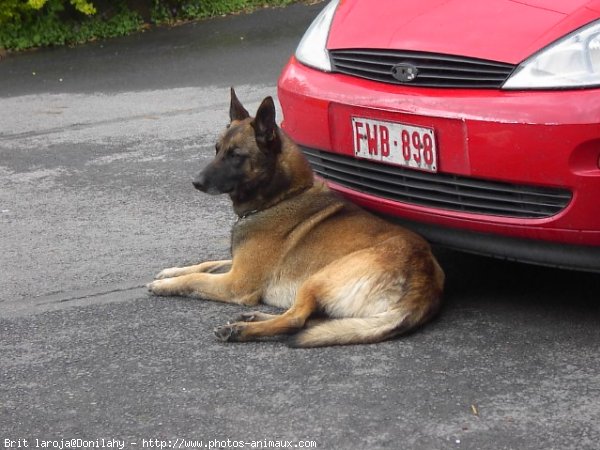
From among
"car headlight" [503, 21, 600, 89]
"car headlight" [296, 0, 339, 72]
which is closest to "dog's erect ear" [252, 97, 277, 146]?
"car headlight" [296, 0, 339, 72]

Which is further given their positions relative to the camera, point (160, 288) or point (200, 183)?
point (160, 288)

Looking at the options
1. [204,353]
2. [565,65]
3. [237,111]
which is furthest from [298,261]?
[565,65]

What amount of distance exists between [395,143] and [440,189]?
0.25 m

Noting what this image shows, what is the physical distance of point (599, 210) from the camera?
3.81m

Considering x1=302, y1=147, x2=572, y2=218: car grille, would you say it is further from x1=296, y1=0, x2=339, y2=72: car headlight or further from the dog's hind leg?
the dog's hind leg

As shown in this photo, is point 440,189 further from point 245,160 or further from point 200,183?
point 200,183

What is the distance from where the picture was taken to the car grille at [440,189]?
395cm

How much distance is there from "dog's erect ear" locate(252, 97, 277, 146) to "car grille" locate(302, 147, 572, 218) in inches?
8.1

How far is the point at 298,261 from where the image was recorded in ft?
14.8

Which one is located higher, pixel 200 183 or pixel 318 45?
pixel 318 45

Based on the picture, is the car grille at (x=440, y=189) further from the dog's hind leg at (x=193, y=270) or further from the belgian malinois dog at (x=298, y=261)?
the dog's hind leg at (x=193, y=270)

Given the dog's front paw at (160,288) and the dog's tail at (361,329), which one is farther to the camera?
the dog's front paw at (160,288)

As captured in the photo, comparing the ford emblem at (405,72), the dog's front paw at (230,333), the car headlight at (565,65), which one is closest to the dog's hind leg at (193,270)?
the dog's front paw at (230,333)

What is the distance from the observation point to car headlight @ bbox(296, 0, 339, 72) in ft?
15.2
